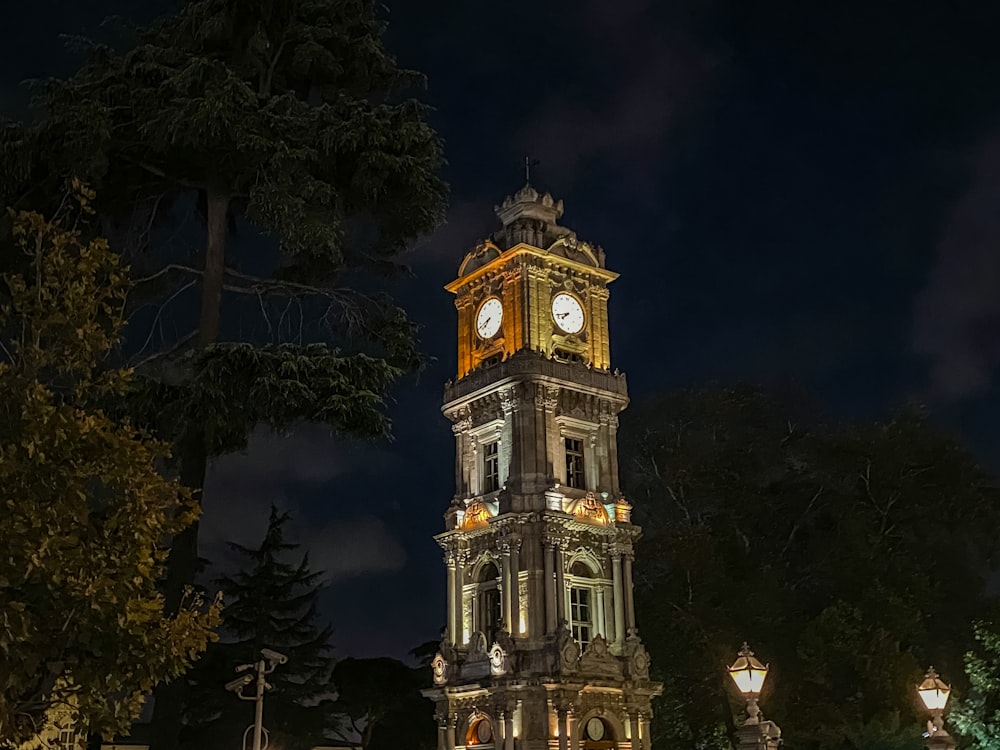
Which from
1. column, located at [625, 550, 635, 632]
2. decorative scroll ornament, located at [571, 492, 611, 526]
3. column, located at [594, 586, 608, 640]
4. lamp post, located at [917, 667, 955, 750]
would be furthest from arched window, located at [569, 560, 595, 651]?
lamp post, located at [917, 667, 955, 750]

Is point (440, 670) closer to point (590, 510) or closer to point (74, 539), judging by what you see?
point (590, 510)

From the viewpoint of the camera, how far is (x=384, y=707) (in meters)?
52.5

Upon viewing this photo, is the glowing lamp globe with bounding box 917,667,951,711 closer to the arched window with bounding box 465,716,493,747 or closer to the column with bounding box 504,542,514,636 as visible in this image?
the column with bounding box 504,542,514,636

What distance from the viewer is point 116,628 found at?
1132 centimetres

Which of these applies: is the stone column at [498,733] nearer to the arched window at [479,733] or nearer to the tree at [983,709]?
the arched window at [479,733]

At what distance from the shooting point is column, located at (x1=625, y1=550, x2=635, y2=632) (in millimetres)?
41688

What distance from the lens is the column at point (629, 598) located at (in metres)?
41.7

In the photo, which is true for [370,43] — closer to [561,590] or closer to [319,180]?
[319,180]

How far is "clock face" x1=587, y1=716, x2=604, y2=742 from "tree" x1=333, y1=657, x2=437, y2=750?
13.7 metres

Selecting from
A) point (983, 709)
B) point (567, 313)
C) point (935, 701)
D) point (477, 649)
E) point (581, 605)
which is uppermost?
point (567, 313)

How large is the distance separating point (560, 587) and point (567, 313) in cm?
1040

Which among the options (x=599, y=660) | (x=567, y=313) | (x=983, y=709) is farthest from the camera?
(x=567, y=313)

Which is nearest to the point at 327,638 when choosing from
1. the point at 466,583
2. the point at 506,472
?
the point at 466,583

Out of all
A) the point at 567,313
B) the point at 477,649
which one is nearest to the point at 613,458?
the point at 567,313
